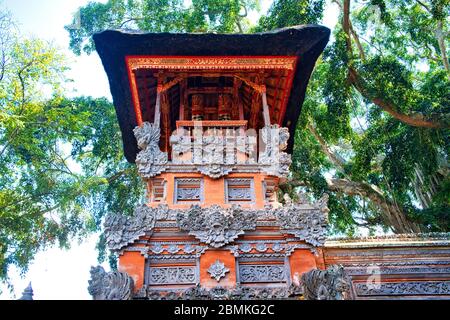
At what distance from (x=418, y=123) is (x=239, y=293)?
7916 mm

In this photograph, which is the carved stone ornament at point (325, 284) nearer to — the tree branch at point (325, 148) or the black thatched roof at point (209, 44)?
the black thatched roof at point (209, 44)

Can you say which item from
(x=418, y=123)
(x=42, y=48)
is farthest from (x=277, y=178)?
(x=42, y=48)

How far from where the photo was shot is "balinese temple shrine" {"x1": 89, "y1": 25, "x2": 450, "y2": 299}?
6.59 meters

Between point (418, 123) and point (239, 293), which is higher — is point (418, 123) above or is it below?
above

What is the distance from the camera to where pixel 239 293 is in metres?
6.39

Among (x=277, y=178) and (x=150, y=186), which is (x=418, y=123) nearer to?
(x=277, y=178)

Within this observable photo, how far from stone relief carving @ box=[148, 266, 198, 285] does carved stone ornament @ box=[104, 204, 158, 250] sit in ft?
2.01

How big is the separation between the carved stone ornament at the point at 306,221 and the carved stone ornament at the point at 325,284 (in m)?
0.65

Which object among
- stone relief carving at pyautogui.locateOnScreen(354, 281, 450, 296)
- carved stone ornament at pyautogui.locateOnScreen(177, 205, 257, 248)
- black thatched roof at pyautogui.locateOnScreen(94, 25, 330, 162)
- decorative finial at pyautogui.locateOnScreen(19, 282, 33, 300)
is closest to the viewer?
decorative finial at pyautogui.locateOnScreen(19, 282, 33, 300)

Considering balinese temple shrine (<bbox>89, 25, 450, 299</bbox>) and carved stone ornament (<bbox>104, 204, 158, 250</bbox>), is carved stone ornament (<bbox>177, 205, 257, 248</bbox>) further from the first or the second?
carved stone ornament (<bbox>104, 204, 158, 250</bbox>)

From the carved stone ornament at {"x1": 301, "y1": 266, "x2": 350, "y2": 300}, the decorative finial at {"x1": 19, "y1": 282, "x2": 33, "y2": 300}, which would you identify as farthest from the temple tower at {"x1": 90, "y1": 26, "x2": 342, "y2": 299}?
the decorative finial at {"x1": 19, "y1": 282, "x2": 33, "y2": 300}

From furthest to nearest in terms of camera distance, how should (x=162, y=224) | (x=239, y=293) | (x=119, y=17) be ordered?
(x=119, y=17) → (x=162, y=224) → (x=239, y=293)

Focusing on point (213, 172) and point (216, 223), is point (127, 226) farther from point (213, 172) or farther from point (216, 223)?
point (213, 172)

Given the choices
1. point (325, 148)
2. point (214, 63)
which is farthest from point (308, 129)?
point (214, 63)
